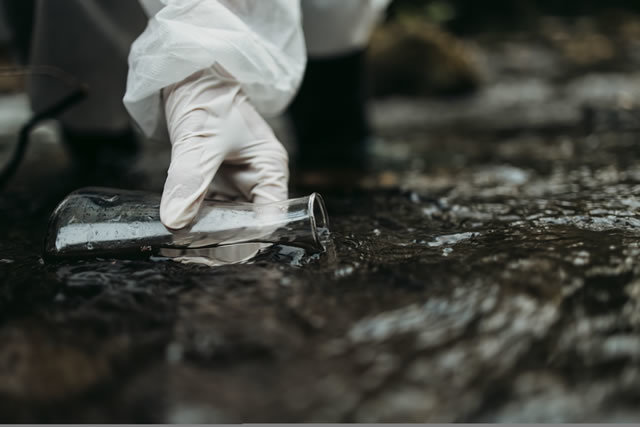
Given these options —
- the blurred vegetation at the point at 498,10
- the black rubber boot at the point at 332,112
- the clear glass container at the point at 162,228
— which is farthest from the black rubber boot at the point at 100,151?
the blurred vegetation at the point at 498,10

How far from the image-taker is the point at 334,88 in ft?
7.55

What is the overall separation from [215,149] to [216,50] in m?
0.21

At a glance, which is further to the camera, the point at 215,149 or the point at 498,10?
the point at 498,10

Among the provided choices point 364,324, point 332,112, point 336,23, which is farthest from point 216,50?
point 332,112

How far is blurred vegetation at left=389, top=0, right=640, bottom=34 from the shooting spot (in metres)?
6.16

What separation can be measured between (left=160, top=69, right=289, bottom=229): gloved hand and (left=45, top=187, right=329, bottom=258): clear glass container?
0.04 m

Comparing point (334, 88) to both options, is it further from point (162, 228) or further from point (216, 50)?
point (162, 228)

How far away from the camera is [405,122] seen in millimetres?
3273

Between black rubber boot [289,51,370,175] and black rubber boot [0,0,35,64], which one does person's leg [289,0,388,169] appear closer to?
black rubber boot [289,51,370,175]

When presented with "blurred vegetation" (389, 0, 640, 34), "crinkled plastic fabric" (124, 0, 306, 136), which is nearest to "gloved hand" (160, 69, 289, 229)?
"crinkled plastic fabric" (124, 0, 306, 136)

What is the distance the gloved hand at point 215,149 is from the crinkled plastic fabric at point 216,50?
0.13ft

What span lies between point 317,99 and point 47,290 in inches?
64.6

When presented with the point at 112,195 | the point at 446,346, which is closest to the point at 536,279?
the point at 446,346

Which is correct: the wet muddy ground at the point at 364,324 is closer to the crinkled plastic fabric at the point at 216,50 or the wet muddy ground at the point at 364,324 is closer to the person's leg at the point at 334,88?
the crinkled plastic fabric at the point at 216,50
